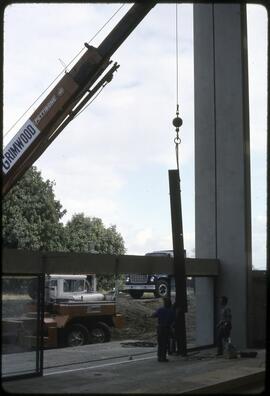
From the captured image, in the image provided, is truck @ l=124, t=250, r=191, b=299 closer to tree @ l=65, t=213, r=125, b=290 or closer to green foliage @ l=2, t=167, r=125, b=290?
green foliage @ l=2, t=167, r=125, b=290

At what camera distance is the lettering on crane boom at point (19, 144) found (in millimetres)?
14828

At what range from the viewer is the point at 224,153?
59.8 feet

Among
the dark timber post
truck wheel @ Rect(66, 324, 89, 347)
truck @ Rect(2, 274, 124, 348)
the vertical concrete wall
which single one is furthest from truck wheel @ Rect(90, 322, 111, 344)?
the dark timber post

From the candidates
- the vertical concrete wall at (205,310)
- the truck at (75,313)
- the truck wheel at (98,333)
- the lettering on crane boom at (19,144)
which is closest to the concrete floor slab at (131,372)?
the vertical concrete wall at (205,310)

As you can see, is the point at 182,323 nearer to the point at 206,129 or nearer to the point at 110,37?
the point at 206,129

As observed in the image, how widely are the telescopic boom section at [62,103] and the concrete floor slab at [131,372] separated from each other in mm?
4602

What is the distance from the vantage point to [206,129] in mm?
18641

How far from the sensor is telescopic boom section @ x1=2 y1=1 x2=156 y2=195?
49.0 feet

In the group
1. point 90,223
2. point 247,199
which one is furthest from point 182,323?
point 90,223

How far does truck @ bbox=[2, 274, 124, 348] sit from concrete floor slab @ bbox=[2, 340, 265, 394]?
2.25 metres

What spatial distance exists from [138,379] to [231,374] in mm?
1863

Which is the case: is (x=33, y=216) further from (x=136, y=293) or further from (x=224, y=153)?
(x=224, y=153)

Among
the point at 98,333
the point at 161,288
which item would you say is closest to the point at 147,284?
the point at 161,288

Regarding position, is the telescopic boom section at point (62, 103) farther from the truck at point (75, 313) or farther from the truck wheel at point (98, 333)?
the truck wheel at point (98, 333)
